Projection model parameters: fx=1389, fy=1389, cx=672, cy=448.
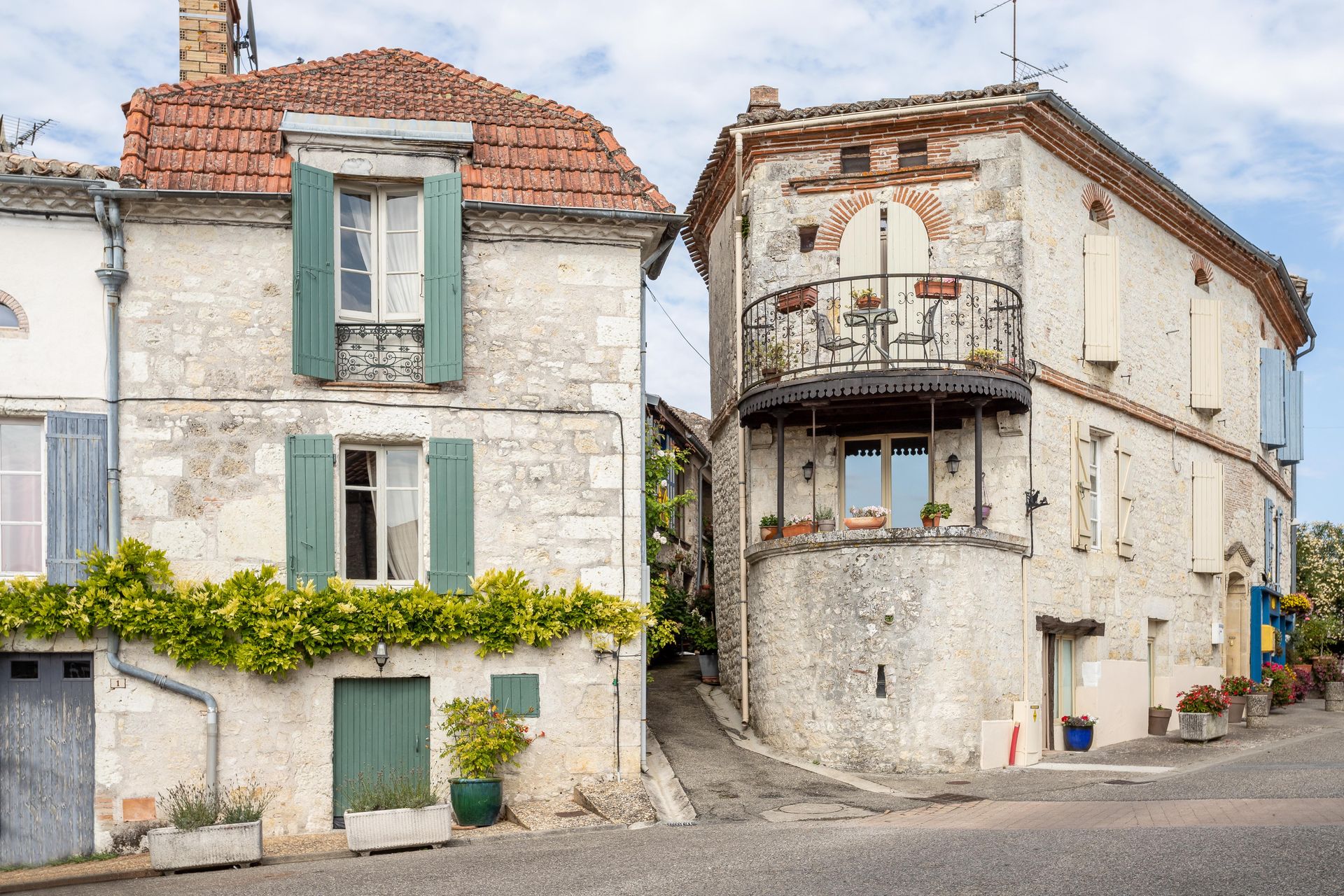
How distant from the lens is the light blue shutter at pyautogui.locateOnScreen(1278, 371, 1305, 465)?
24062mm

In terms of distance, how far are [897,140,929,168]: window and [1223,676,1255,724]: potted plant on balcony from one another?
7.96 metres

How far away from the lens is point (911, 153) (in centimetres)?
1689

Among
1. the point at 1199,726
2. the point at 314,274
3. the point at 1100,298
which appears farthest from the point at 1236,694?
the point at 314,274

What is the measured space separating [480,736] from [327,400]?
→ 3.40 meters

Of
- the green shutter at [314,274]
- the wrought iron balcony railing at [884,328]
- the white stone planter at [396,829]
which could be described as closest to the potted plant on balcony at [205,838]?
the white stone planter at [396,829]

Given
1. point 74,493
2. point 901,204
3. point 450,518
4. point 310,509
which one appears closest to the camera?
point 74,493

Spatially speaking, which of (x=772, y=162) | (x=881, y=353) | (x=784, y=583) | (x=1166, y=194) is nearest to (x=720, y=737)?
(x=784, y=583)

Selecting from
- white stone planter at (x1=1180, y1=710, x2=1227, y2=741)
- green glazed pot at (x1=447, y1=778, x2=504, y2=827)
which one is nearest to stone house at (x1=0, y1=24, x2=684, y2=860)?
green glazed pot at (x1=447, y1=778, x2=504, y2=827)

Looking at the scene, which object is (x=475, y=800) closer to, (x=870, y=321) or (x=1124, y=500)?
(x=870, y=321)

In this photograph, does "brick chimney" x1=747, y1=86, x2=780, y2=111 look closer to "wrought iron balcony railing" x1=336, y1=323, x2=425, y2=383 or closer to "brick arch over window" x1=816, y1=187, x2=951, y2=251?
"brick arch over window" x1=816, y1=187, x2=951, y2=251

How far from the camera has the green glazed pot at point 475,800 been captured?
1237 cm

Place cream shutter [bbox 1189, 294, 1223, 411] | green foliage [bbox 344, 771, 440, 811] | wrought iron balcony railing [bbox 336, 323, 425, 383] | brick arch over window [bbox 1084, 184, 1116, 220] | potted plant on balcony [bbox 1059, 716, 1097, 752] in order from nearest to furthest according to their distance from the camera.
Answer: green foliage [bbox 344, 771, 440, 811] → wrought iron balcony railing [bbox 336, 323, 425, 383] → potted plant on balcony [bbox 1059, 716, 1097, 752] → brick arch over window [bbox 1084, 184, 1116, 220] → cream shutter [bbox 1189, 294, 1223, 411]

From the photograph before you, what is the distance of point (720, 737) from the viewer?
16172mm

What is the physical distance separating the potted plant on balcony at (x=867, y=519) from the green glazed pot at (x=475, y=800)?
5.20m
